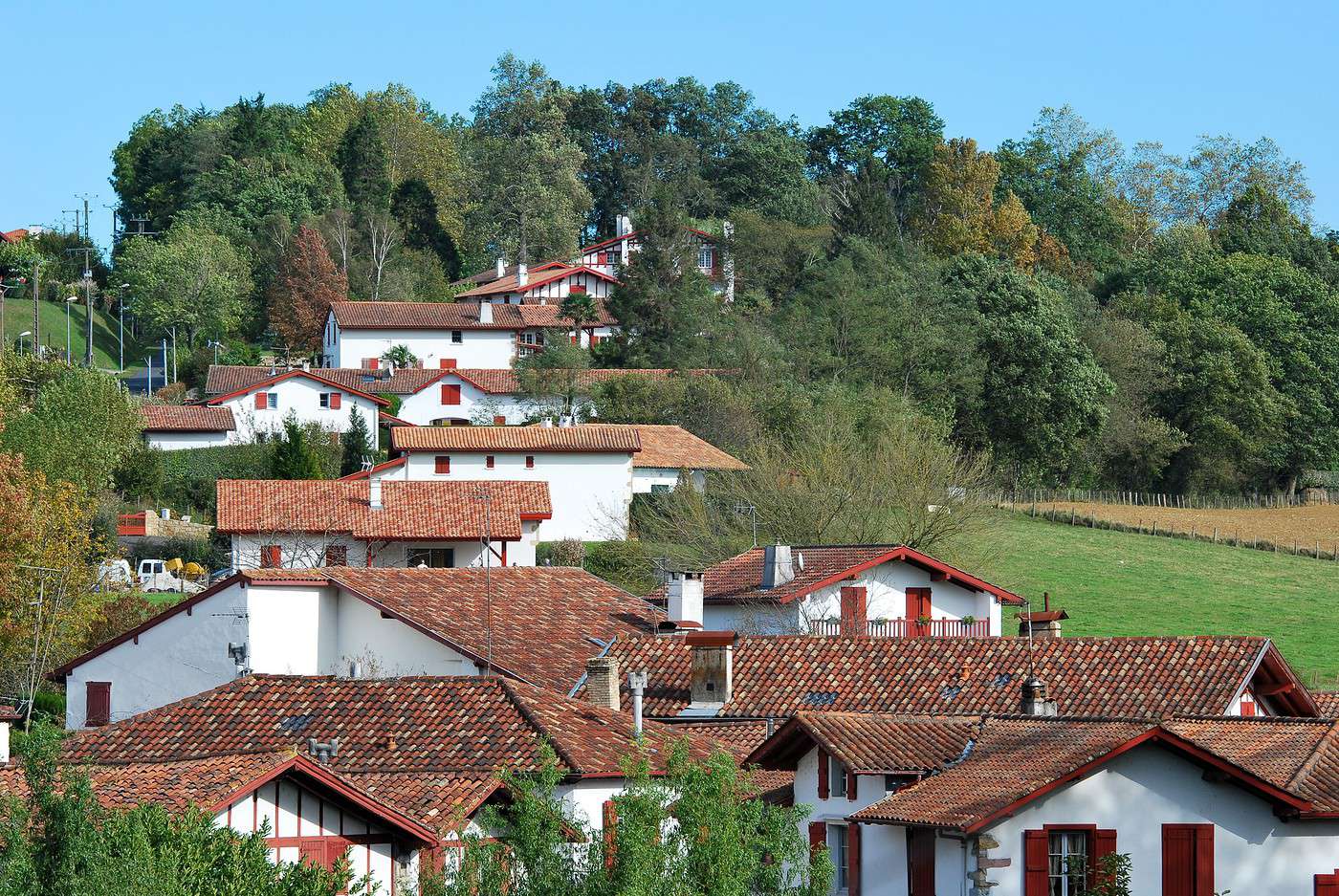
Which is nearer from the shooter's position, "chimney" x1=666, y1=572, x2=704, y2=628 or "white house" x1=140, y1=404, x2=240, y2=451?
"chimney" x1=666, y1=572, x2=704, y2=628

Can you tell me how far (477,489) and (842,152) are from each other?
79.8 m

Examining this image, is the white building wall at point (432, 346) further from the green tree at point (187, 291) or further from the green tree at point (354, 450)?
the green tree at point (354, 450)

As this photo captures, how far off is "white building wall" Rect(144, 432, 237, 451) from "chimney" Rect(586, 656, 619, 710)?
48.0 m

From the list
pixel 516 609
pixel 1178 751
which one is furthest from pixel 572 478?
pixel 1178 751

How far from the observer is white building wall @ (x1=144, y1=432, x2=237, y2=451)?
78625mm

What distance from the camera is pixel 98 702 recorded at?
39.3 meters

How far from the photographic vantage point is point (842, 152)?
136375 mm

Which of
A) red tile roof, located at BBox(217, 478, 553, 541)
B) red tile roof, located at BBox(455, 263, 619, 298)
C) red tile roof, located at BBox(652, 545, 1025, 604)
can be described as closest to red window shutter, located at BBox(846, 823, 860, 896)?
red tile roof, located at BBox(652, 545, 1025, 604)

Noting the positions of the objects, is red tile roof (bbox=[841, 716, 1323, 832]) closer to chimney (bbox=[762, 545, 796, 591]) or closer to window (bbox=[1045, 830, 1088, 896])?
window (bbox=[1045, 830, 1088, 896])

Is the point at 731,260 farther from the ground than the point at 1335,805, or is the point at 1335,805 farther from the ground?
the point at 731,260

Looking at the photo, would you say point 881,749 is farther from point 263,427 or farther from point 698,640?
point 263,427

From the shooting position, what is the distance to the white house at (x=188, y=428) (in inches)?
3098

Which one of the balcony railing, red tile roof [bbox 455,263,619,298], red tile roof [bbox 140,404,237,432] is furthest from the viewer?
red tile roof [bbox 455,263,619,298]

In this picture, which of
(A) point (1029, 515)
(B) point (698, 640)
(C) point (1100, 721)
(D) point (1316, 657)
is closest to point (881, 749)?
(C) point (1100, 721)
